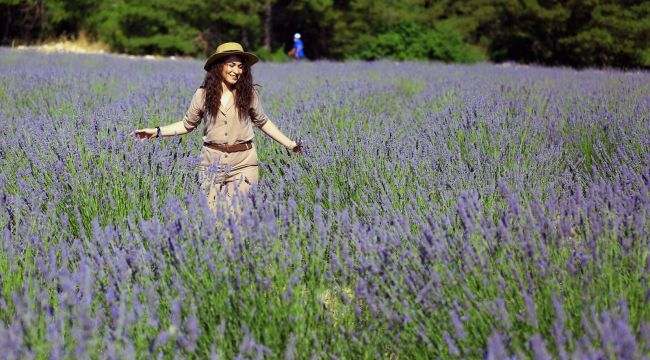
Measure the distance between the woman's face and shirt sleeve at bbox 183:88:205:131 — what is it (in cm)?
16

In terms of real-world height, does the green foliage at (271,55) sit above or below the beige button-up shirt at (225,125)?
above

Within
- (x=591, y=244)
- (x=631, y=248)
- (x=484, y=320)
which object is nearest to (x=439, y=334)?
(x=484, y=320)

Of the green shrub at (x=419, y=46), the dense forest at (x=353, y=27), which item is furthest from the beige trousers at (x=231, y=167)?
the green shrub at (x=419, y=46)

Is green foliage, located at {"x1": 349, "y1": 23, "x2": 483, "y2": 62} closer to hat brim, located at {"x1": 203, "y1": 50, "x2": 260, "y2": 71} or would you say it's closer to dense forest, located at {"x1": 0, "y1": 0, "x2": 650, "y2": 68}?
dense forest, located at {"x1": 0, "y1": 0, "x2": 650, "y2": 68}

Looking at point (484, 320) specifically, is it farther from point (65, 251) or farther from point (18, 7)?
point (18, 7)

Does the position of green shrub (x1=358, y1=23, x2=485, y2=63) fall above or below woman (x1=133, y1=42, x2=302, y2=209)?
above

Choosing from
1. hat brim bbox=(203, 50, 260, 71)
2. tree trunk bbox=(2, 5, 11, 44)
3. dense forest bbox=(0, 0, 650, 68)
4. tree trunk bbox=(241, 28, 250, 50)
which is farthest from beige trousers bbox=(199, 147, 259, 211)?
tree trunk bbox=(2, 5, 11, 44)

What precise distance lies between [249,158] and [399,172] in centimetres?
74

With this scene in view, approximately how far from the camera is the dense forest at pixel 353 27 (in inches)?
732

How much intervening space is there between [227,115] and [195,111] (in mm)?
186

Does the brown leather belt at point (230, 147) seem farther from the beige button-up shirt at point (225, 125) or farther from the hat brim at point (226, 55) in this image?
the hat brim at point (226, 55)

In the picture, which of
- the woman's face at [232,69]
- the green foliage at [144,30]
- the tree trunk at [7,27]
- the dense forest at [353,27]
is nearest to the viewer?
the woman's face at [232,69]

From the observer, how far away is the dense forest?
18594 mm

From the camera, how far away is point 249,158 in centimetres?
311
